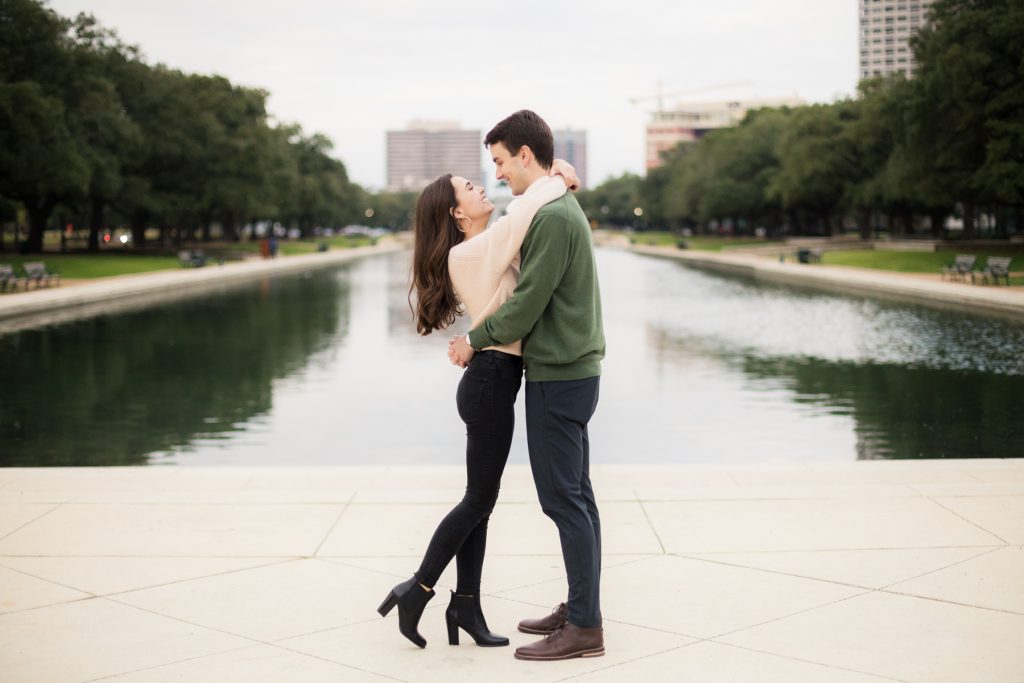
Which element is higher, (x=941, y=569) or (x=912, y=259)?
(x=912, y=259)

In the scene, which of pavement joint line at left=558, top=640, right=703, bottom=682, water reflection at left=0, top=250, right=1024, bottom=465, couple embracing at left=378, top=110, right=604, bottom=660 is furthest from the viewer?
water reflection at left=0, top=250, right=1024, bottom=465

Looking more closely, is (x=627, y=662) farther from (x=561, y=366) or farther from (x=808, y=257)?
(x=808, y=257)

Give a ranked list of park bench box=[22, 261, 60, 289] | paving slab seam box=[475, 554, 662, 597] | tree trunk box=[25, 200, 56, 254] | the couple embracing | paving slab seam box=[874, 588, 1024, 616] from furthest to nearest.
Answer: tree trunk box=[25, 200, 56, 254] → park bench box=[22, 261, 60, 289] → paving slab seam box=[475, 554, 662, 597] → paving slab seam box=[874, 588, 1024, 616] → the couple embracing

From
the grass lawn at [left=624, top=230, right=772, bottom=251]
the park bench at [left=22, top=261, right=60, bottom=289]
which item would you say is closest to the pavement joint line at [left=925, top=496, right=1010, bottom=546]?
the park bench at [left=22, top=261, right=60, bottom=289]

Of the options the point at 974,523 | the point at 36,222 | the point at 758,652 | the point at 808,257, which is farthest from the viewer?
the point at 36,222

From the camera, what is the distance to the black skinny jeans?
4.43 metres

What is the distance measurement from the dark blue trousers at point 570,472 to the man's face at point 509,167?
0.77 m

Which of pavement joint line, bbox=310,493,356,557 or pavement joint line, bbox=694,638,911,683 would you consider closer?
pavement joint line, bbox=694,638,911,683

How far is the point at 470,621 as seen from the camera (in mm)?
4531

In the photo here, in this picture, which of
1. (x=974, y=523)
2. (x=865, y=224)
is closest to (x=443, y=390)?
(x=974, y=523)

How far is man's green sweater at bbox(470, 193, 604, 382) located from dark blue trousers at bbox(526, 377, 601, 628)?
78 mm

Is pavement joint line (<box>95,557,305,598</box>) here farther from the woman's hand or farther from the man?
the woman's hand

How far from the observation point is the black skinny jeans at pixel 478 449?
443 centimetres

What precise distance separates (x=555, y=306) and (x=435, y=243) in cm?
56
